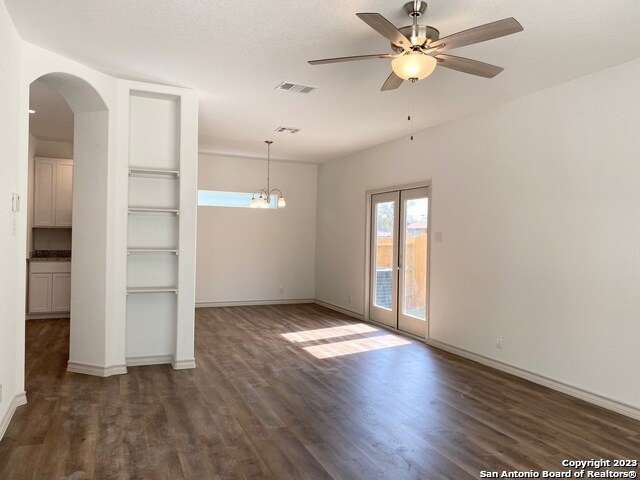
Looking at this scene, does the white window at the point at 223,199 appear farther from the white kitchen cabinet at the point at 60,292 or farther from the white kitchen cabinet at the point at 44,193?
the white kitchen cabinet at the point at 60,292

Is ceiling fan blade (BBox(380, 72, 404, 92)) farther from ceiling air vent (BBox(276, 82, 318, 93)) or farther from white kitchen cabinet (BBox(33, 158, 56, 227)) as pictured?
white kitchen cabinet (BBox(33, 158, 56, 227))

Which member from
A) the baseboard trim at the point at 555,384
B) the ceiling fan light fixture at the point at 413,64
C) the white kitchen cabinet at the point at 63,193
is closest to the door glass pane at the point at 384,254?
the baseboard trim at the point at 555,384

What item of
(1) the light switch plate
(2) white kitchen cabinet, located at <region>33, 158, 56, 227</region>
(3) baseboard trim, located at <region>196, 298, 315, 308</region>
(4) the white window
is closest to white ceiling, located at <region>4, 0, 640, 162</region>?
(1) the light switch plate

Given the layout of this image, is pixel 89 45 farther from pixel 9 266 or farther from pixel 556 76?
pixel 556 76

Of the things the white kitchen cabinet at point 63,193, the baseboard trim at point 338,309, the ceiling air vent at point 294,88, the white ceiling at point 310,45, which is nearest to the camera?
the white ceiling at point 310,45

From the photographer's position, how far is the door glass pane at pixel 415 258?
630 centimetres

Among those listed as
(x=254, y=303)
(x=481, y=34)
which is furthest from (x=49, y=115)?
(x=481, y=34)

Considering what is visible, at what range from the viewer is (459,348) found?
5.49 m

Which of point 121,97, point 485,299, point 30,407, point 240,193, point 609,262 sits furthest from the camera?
point 240,193

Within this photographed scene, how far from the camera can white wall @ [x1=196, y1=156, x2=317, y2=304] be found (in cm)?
860

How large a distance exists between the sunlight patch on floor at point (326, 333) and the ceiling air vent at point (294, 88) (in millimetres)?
3199

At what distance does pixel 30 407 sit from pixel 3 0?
9.68 feet

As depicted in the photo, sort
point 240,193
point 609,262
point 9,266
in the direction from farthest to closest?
1. point 240,193
2. point 609,262
3. point 9,266

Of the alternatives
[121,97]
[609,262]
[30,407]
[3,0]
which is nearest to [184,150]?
[121,97]
